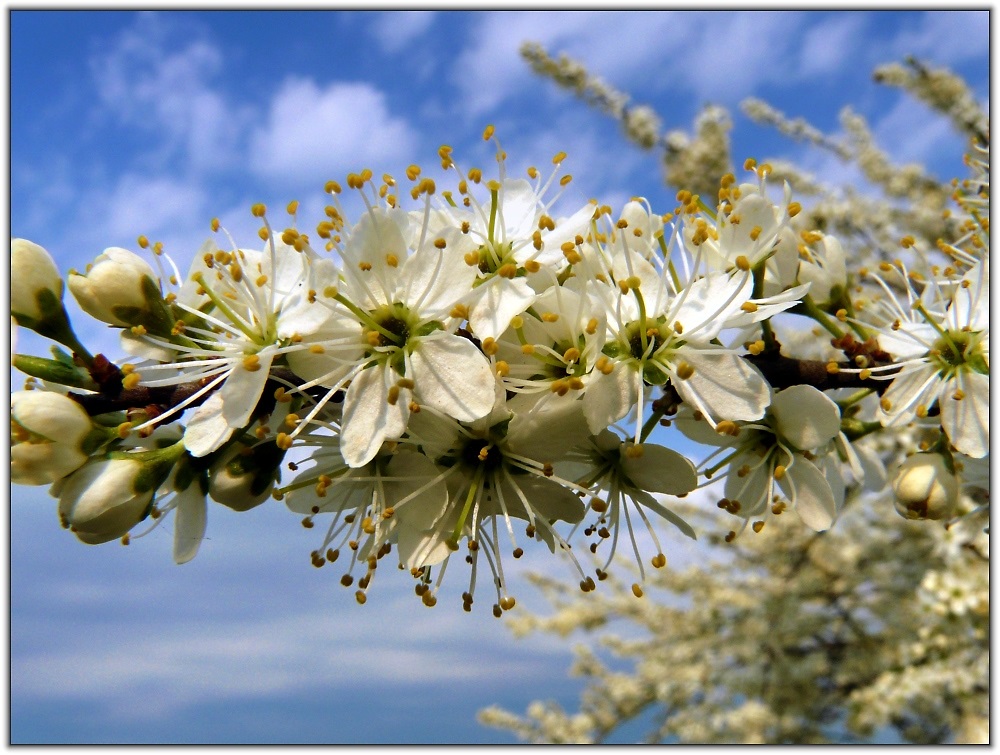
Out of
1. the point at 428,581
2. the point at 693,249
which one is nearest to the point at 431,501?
the point at 428,581

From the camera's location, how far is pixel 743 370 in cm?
119

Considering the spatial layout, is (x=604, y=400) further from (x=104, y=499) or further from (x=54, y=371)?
(x=54, y=371)

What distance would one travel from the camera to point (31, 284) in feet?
4.18

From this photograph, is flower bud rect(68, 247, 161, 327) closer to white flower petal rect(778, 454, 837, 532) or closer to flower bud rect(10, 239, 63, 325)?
flower bud rect(10, 239, 63, 325)

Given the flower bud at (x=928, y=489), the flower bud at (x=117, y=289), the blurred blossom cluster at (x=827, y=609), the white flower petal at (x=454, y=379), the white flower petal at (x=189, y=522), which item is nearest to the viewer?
the white flower petal at (x=454, y=379)

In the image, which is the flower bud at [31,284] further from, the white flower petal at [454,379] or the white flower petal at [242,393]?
the white flower petal at [454,379]

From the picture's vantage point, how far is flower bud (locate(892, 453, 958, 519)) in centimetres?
145

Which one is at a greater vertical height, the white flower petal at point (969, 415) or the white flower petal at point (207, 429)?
the white flower petal at point (207, 429)

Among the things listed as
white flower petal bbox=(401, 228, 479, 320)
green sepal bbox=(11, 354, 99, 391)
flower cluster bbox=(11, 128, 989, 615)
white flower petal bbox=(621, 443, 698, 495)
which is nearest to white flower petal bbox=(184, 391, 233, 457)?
flower cluster bbox=(11, 128, 989, 615)

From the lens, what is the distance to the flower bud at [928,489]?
4.75ft

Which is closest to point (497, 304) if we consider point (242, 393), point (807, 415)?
point (242, 393)

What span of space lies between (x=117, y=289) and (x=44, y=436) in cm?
25

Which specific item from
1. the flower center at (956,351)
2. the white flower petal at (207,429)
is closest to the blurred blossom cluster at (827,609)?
the flower center at (956,351)

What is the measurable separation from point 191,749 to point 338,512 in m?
0.71
